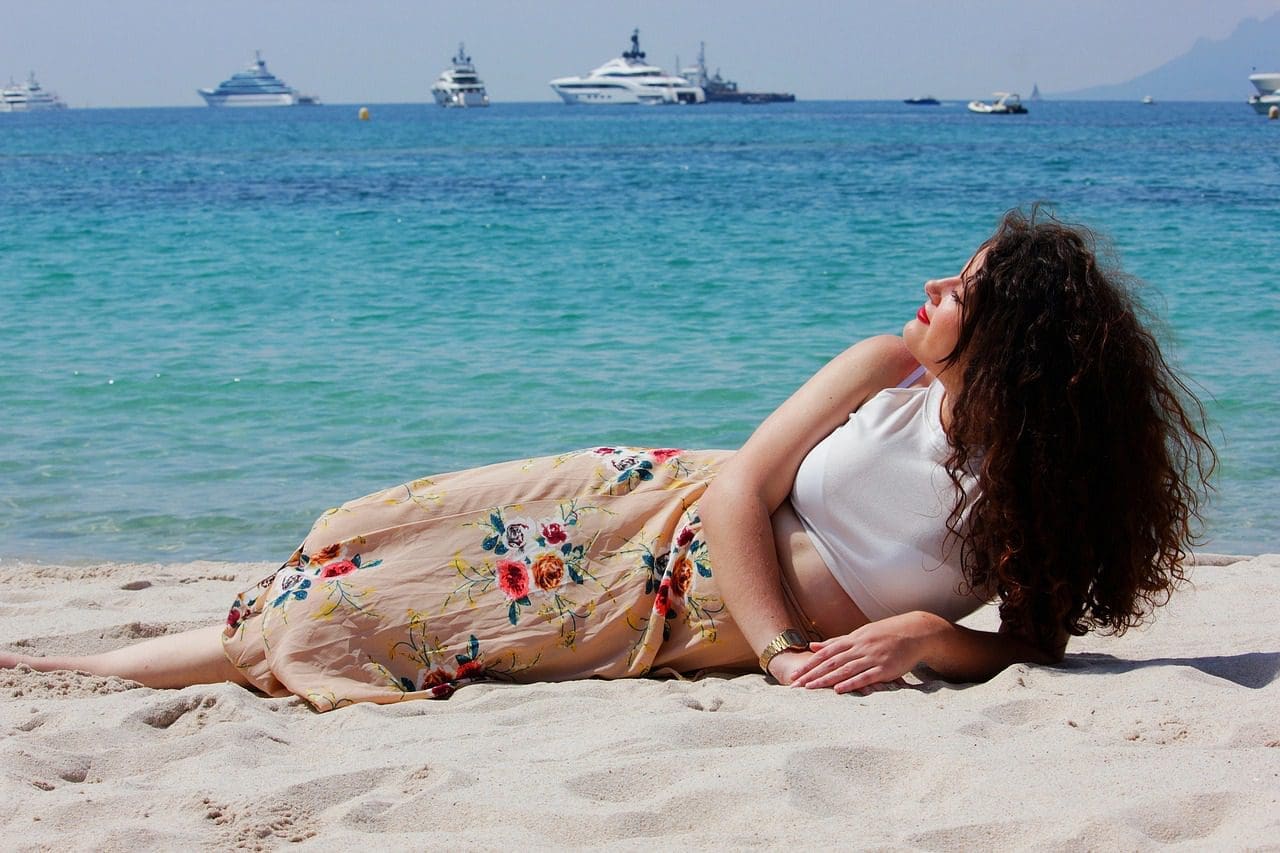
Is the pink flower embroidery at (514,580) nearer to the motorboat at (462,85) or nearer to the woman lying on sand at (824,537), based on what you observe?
the woman lying on sand at (824,537)

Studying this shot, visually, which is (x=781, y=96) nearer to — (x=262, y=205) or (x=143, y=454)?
(x=262, y=205)

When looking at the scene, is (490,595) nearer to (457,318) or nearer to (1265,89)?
(457,318)

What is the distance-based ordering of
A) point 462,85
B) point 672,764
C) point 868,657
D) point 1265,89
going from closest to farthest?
point 672,764, point 868,657, point 1265,89, point 462,85

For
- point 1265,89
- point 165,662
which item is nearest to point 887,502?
point 165,662

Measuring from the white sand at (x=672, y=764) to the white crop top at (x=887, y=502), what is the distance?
0.24 m

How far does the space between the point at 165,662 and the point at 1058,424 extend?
2.07m

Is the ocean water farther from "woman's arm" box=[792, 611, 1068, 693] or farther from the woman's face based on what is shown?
"woman's arm" box=[792, 611, 1068, 693]

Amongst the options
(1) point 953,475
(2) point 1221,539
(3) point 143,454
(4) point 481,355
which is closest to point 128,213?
(4) point 481,355

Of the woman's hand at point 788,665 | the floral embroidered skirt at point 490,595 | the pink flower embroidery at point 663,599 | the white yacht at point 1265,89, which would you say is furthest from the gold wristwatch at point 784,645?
the white yacht at point 1265,89

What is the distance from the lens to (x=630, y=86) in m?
112

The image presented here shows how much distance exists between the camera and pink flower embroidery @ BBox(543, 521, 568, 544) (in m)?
2.86

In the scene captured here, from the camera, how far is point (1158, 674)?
2684mm

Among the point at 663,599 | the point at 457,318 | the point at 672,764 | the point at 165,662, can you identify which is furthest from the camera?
A: the point at 457,318

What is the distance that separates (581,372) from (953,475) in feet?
20.8
